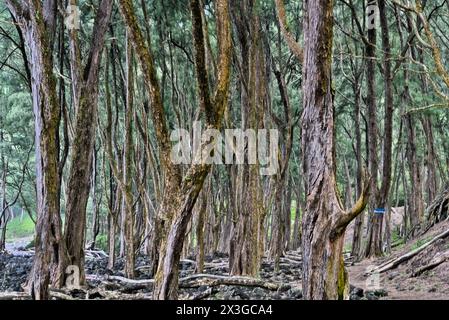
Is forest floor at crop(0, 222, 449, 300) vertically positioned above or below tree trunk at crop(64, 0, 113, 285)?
below

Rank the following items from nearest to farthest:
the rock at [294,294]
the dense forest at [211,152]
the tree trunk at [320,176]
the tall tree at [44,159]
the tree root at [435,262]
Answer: the tree trunk at [320,176]
the dense forest at [211,152]
the tall tree at [44,159]
the rock at [294,294]
the tree root at [435,262]

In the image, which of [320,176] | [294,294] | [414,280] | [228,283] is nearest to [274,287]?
[294,294]

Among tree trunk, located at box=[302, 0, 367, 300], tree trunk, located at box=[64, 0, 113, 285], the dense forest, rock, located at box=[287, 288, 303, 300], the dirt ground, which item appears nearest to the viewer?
tree trunk, located at box=[302, 0, 367, 300]

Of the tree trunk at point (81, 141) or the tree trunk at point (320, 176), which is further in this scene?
the tree trunk at point (81, 141)

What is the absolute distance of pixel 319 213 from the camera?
4855 millimetres

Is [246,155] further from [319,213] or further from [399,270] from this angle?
[319,213]

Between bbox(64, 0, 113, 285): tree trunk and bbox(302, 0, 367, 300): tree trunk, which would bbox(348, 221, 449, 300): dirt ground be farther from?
bbox(64, 0, 113, 285): tree trunk

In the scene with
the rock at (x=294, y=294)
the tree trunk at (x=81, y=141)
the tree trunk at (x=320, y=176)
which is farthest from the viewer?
the tree trunk at (x=81, y=141)

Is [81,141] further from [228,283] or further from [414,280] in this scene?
[414,280]

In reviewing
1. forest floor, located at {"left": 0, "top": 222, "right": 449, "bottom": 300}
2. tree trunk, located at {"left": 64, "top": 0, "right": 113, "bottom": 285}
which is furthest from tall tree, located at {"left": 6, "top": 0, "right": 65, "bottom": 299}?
tree trunk, located at {"left": 64, "top": 0, "right": 113, "bottom": 285}

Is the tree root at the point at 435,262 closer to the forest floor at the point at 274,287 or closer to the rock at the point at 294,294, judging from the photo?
the forest floor at the point at 274,287

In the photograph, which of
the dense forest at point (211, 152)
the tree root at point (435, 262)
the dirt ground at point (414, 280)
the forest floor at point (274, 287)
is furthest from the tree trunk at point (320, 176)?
the tree root at point (435, 262)

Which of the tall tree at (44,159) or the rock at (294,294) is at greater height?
the tall tree at (44,159)
